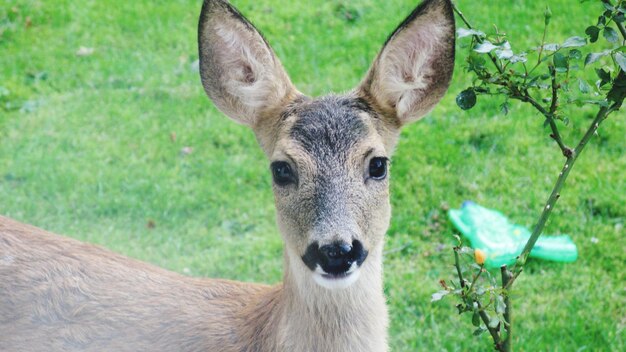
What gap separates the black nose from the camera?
2.73 meters

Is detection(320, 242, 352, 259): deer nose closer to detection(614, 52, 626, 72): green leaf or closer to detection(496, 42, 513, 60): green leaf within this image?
detection(496, 42, 513, 60): green leaf

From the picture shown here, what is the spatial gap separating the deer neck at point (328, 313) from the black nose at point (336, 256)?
0.95 ft

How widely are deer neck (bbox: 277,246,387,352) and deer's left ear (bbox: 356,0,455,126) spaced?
1.94ft

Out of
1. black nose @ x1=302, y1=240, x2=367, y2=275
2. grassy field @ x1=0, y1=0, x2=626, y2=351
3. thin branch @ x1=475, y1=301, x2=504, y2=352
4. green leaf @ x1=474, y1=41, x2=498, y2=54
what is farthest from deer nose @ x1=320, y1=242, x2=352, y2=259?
grassy field @ x1=0, y1=0, x2=626, y2=351

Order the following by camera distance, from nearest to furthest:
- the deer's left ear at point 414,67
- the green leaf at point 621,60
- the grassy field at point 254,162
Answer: the green leaf at point 621,60 → the deer's left ear at point 414,67 → the grassy field at point 254,162

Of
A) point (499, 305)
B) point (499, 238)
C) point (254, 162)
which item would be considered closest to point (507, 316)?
point (499, 305)

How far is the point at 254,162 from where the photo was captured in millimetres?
6270

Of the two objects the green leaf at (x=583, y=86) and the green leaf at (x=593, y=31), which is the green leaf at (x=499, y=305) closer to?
the green leaf at (x=583, y=86)

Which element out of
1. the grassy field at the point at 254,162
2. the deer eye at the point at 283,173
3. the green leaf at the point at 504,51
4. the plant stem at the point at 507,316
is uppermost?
the green leaf at the point at 504,51

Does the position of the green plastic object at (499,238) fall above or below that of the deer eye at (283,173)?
below

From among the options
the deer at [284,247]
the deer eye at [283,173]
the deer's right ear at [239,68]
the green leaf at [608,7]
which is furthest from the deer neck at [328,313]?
the green leaf at [608,7]

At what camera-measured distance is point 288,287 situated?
3197mm

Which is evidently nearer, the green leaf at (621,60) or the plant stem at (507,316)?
the green leaf at (621,60)

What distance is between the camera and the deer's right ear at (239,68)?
3.29m
